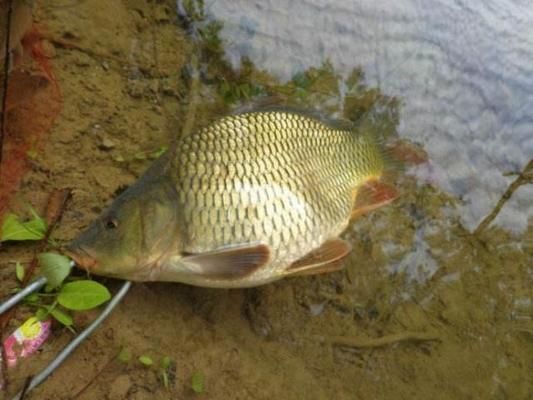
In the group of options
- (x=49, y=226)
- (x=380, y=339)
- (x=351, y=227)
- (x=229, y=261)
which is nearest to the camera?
(x=229, y=261)

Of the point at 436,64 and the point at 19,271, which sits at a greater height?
the point at 436,64

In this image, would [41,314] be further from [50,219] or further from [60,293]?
[50,219]

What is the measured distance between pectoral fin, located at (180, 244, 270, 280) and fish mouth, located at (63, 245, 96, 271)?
0.41m

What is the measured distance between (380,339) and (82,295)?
1.80m

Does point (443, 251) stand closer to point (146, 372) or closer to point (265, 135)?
point (265, 135)

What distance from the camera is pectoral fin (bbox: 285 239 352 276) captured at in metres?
2.61

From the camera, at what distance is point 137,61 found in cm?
329

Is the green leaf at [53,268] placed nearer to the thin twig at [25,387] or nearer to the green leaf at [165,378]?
the thin twig at [25,387]

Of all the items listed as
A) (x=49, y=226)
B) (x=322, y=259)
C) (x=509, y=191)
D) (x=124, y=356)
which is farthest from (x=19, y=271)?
(x=509, y=191)

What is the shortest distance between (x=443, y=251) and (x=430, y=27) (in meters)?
2.38

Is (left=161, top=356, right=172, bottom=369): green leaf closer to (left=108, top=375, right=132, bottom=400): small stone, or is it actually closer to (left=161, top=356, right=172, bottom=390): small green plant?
(left=161, top=356, right=172, bottom=390): small green plant

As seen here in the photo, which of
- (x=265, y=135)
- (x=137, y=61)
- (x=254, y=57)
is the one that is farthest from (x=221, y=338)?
(x=254, y=57)

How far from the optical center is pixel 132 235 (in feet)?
7.56

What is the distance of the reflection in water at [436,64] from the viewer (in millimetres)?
3914
